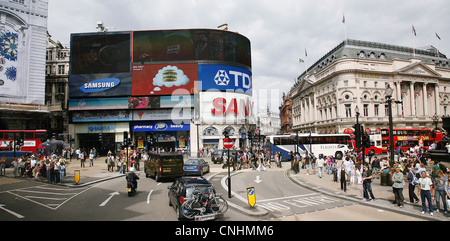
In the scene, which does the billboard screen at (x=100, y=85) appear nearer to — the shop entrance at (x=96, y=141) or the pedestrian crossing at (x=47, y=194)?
the shop entrance at (x=96, y=141)

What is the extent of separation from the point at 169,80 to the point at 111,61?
12986mm

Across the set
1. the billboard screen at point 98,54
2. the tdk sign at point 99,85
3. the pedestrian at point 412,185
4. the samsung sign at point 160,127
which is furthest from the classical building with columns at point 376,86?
the pedestrian at point 412,185

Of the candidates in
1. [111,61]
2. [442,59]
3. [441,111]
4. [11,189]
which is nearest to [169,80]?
[111,61]

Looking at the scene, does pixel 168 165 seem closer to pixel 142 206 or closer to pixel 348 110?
pixel 142 206

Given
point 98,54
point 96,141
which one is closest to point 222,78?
point 98,54

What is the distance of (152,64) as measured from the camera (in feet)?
178

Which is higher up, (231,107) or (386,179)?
(231,107)

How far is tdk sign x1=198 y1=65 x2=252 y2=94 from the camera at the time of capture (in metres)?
55.7

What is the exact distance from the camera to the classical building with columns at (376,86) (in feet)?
197

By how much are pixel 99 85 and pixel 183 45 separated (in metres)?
19.5

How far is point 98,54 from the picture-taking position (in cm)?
5416

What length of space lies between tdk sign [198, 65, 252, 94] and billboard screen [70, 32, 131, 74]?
52.5 feet

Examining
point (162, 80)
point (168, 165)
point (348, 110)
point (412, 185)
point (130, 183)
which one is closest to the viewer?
point (412, 185)

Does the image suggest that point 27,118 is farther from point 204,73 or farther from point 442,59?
point 442,59
